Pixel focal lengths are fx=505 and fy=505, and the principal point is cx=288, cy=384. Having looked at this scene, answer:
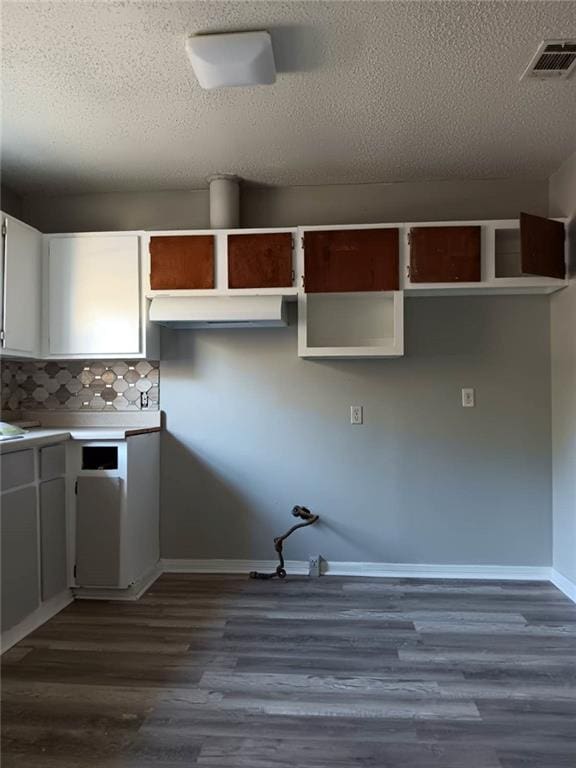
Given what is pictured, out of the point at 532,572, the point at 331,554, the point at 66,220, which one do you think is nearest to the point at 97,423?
the point at 66,220

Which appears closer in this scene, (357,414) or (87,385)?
(357,414)

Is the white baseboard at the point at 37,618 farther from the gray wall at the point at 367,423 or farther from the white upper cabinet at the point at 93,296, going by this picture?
the white upper cabinet at the point at 93,296

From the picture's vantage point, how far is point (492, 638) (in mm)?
2377

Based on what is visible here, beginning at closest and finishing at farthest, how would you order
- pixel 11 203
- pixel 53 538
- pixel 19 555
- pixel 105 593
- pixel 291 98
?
1. pixel 291 98
2. pixel 19 555
3. pixel 53 538
4. pixel 105 593
5. pixel 11 203

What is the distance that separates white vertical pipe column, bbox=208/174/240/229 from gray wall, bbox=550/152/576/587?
75.5 inches

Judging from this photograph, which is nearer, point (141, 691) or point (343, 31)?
point (343, 31)

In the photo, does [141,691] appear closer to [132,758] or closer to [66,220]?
[132,758]

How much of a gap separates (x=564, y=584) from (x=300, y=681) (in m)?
1.77

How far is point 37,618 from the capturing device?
8.26 feet

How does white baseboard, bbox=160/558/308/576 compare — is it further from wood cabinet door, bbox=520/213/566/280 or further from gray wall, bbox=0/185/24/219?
gray wall, bbox=0/185/24/219

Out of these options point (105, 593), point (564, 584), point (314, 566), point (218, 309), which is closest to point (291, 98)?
point (218, 309)

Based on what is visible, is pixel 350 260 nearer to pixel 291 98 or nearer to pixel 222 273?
pixel 222 273

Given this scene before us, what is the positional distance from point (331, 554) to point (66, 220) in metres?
2.78

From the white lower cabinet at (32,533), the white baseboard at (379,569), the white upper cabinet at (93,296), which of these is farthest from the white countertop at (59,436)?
the white baseboard at (379,569)
